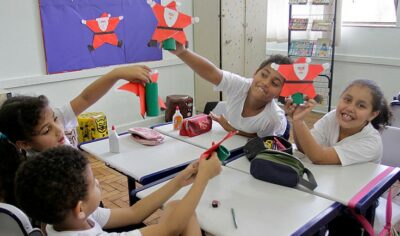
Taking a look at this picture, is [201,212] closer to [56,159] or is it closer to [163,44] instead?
[56,159]

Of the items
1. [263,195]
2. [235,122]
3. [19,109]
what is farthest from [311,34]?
[19,109]

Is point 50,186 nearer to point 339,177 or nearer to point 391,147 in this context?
point 339,177

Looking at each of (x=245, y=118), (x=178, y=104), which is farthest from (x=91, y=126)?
(x=245, y=118)

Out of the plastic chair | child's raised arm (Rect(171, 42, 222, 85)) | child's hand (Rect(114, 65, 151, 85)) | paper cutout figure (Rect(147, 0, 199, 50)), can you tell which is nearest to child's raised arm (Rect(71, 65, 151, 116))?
child's hand (Rect(114, 65, 151, 85))

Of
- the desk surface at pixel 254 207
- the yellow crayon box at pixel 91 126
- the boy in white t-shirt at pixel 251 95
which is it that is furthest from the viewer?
the yellow crayon box at pixel 91 126

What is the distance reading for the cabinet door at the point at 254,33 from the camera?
4.54m

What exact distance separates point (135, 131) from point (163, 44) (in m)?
0.52

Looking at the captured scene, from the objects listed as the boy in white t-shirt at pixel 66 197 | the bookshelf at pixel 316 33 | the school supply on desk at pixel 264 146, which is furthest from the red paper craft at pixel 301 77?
the bookshelf at pixel 316 33

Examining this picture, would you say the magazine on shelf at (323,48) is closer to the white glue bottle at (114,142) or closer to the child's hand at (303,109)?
the child's hand at (303,109)

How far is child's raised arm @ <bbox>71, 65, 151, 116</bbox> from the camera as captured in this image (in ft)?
5.32

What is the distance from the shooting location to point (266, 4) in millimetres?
4727

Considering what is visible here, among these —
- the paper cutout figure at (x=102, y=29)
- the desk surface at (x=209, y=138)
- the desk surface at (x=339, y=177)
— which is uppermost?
the paper cutout figure at (x=102, y=29)

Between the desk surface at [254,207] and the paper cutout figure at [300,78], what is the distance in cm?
42

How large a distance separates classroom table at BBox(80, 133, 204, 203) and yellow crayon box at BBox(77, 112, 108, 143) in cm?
164
